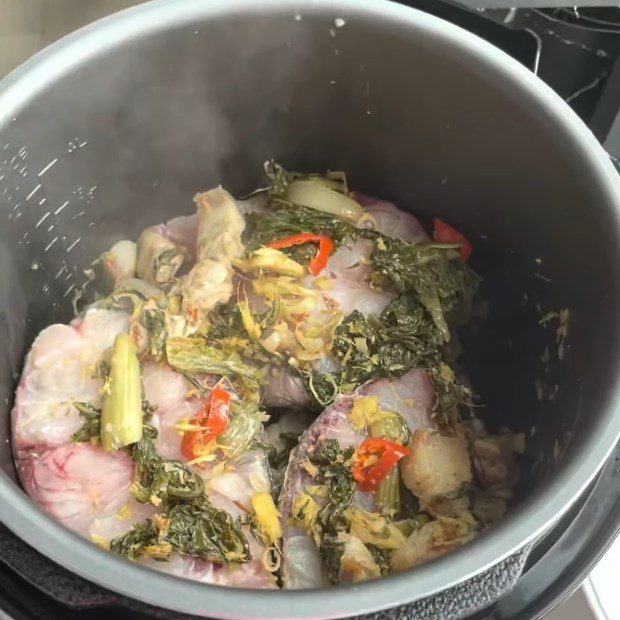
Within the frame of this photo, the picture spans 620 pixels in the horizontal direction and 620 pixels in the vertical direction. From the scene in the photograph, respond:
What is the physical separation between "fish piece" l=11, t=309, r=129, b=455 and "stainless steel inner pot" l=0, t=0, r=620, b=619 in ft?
0.15

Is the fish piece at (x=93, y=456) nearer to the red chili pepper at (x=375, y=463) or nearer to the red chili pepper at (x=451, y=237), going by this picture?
the red chili pepper at (x=375, y=463)

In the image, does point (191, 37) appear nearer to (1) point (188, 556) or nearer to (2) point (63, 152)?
(2) point (63, 152)

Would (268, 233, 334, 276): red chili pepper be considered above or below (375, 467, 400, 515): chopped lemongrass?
above

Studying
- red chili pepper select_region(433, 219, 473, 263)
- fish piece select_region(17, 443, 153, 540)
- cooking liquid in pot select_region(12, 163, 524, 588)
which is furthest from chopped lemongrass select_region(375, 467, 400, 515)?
red chili pepper select_region(433, 219, 473, 263)

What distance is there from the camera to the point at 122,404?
1.31 m

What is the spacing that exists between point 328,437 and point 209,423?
24cm

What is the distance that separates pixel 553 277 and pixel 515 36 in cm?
60

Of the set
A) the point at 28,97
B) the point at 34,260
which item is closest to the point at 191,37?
the point at 28,97

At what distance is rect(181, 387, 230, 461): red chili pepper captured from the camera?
52.9 inches

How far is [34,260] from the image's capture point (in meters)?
1.45

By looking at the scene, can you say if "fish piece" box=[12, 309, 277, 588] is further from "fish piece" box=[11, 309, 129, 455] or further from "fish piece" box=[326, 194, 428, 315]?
"fish piece" box=[326, 194, 428, 315]

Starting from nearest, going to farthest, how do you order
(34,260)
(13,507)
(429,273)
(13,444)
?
(13,507), (13,444), (34,260), (429,273)

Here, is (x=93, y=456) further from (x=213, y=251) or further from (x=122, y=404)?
(x=213, y=251)

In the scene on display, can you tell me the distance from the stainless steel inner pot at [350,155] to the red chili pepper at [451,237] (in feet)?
0.07
